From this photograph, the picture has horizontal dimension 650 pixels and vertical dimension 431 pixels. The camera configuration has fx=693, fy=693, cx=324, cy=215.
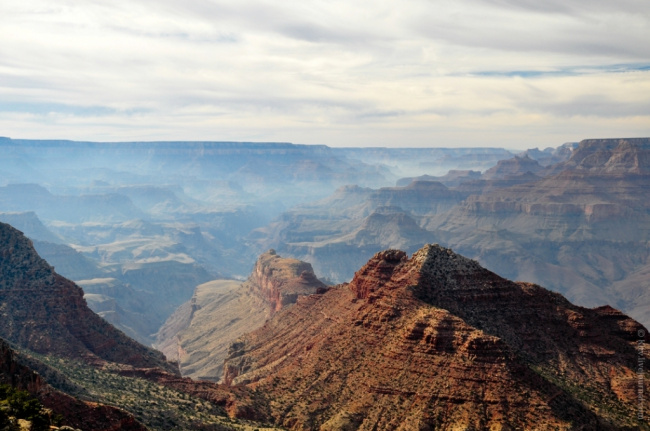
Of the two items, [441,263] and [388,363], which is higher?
[441,263]

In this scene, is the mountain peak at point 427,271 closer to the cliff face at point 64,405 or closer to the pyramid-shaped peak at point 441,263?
the pyramid-shaped peak at point 441,263

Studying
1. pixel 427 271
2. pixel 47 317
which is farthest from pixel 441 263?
pixel 47 317

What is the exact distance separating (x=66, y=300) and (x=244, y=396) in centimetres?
4265

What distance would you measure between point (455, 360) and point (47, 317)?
2672 inches

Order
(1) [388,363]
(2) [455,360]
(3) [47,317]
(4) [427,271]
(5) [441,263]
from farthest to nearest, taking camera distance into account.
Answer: (3) [47,317] → (5) [441,263] → (4) [427,271] → (1) [388,363] → (2) [455,360]

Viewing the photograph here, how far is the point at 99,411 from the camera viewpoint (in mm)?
63031

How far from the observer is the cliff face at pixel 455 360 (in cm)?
7631

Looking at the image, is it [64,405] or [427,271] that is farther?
[427,271]

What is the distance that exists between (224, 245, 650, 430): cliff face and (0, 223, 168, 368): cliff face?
23.9 meters

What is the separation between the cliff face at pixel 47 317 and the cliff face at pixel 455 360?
23.9m

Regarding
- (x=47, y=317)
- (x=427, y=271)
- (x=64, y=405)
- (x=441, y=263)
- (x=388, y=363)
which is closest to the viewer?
(x=64, y=405)

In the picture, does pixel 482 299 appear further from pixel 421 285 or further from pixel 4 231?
pixel 4 231

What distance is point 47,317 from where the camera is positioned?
112m

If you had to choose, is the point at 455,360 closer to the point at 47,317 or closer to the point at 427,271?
the point at 427,271
